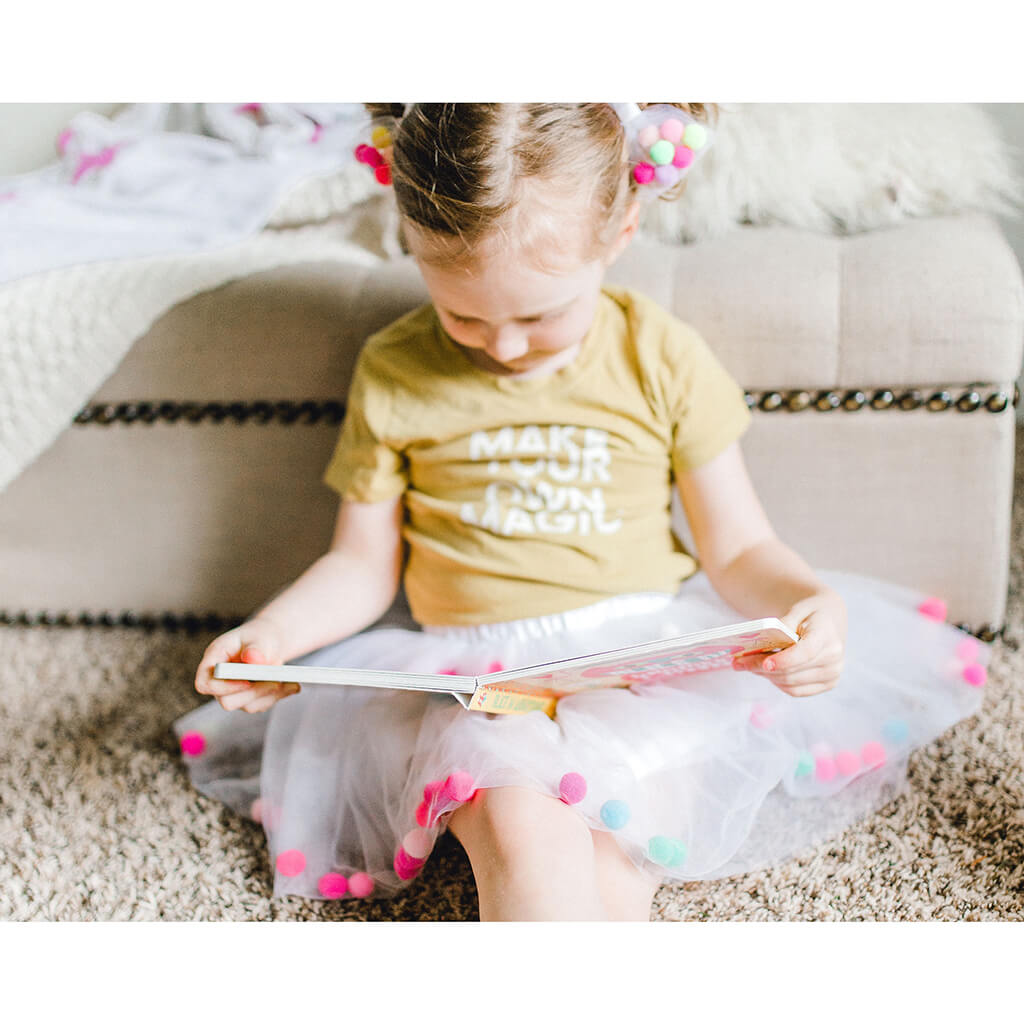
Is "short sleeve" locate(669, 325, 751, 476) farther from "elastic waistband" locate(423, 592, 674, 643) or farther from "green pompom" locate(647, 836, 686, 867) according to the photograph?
"green pompom" locate(647, 836, 686, 867)

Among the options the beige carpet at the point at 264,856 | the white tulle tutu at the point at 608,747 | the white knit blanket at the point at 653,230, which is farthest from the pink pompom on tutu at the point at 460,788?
the white knit blanket at the point at 653,230

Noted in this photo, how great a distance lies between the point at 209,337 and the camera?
96 centimetres

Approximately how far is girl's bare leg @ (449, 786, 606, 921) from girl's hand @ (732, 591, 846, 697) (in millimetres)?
167

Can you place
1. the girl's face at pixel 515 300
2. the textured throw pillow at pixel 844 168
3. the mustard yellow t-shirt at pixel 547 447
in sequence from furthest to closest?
the textured throw pillow at pixel 844 168, the mustard yellow t-shirt at pixel 547 447, the girl's face at pixel 515 300

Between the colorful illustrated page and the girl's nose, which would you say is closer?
the colorful illustrated page

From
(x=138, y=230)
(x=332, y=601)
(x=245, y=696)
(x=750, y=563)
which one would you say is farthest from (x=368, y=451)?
(x=138, y=230)

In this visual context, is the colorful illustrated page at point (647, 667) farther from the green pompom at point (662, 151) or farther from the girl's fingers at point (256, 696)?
the green pompom at point (662, 151)

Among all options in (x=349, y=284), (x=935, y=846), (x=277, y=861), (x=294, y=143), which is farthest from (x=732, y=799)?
(x=294, y=143)

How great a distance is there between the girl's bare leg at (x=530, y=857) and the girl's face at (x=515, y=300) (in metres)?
0.32

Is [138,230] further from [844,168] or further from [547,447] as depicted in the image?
[844,168]

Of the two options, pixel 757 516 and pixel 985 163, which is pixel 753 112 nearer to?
pixel 985 163

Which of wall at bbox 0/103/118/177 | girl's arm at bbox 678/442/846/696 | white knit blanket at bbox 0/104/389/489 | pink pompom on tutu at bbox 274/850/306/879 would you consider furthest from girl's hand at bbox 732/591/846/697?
wall at bbox 0/103/118/177

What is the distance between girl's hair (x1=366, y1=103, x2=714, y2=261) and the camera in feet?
2.10

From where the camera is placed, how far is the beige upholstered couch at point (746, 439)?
0.86 meters
